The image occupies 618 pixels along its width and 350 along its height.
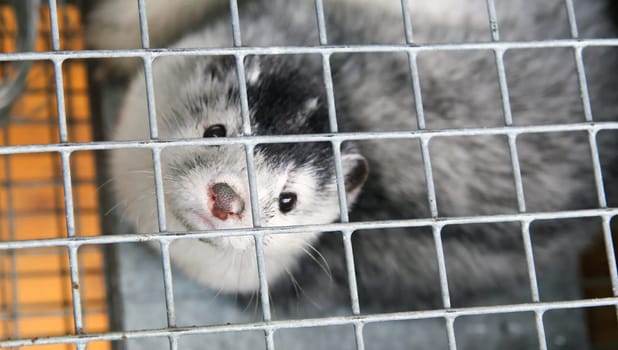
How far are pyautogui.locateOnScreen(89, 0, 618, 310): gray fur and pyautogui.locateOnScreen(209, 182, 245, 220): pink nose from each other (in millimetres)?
363

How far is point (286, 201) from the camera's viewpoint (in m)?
1.39

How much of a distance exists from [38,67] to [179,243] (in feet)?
2.58

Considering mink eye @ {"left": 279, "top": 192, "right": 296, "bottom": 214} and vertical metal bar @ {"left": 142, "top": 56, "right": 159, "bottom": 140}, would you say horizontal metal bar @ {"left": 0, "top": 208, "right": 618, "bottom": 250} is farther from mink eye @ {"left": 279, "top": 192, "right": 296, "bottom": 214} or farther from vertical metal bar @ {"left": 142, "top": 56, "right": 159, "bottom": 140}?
mink eye @ {"left": 279, "top": 192, "right": 296, "bottom": 214}

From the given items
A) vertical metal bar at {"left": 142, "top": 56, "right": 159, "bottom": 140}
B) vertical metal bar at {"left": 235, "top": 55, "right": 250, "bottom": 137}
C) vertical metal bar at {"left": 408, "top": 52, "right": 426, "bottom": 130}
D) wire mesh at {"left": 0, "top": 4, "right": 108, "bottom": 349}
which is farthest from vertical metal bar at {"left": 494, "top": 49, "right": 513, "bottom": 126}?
wire mesh at {"left": 0, "top": 4, "right": 108, "bottom": 349}

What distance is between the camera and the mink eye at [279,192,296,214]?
138cm

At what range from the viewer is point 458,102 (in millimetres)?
1523

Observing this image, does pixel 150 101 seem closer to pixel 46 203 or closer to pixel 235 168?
pixel 235 168

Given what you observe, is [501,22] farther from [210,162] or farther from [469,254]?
[210,162]

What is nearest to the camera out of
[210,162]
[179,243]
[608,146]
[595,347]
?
[210,162]

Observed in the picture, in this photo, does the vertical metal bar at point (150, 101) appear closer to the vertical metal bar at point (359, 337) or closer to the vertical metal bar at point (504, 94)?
the vertical metal bar at point (359, 337)

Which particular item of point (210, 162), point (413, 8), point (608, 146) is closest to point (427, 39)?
point (413, 8)

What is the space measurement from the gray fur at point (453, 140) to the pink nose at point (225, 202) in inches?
14.3

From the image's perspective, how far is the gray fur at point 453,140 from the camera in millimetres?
1531

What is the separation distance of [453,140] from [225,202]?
584 millimetres
